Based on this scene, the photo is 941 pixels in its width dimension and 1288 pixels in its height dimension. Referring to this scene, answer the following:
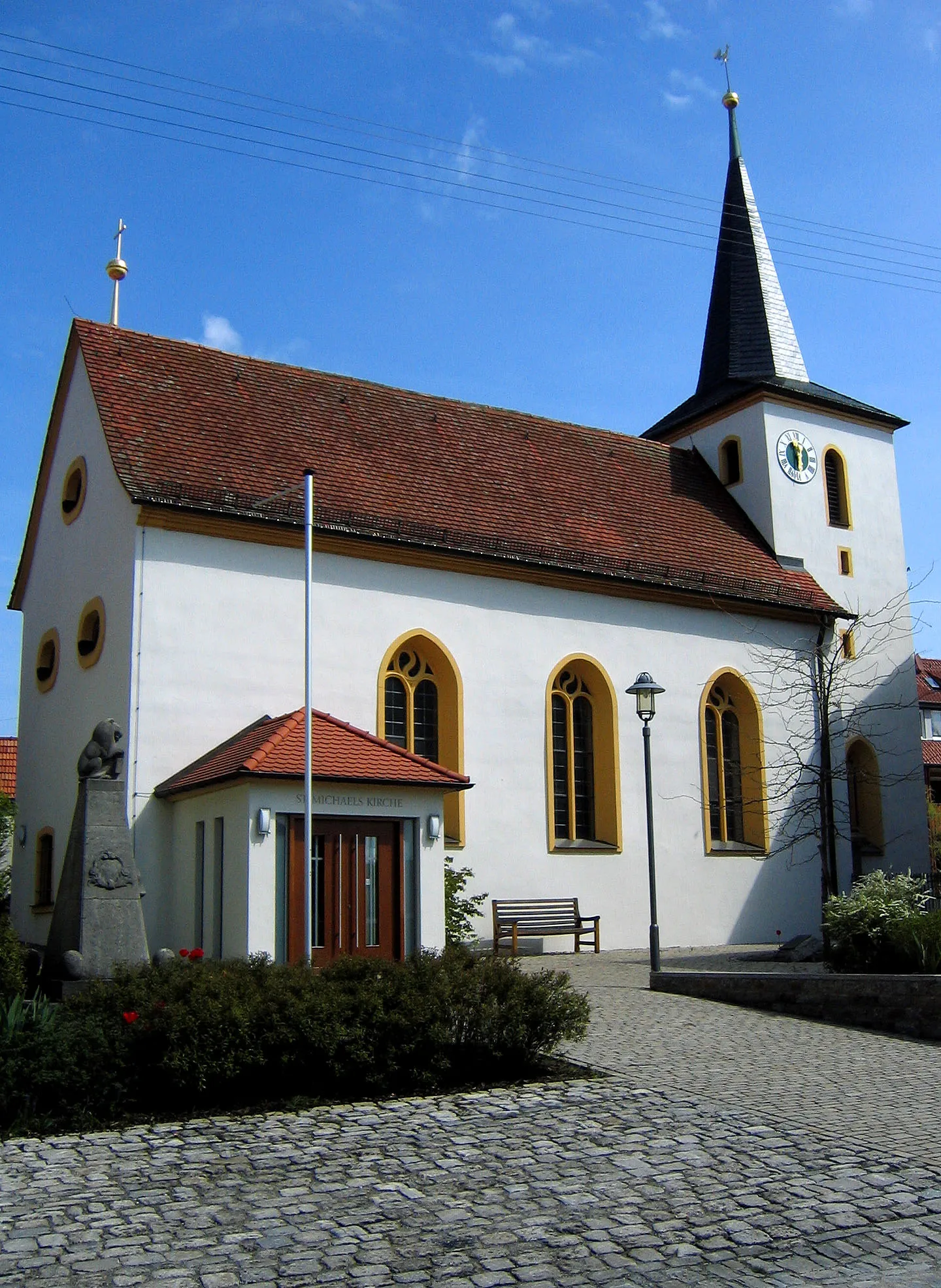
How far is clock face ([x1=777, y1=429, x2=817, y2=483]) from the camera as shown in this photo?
29.0 m

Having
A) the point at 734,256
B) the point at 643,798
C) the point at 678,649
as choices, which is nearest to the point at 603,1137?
the point at 643,798

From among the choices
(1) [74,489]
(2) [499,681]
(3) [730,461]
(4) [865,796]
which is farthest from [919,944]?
(3) [730,461]

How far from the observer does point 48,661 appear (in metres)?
22.6

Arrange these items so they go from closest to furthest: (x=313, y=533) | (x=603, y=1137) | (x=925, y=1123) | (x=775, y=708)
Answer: (x=603, y=1137), (x=925, y=1123), (x=313, y=533), (x=775, y=708)

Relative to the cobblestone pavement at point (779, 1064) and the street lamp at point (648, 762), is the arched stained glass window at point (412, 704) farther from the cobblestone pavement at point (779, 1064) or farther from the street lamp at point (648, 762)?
the cobblestone pavement at point (779, 1064)

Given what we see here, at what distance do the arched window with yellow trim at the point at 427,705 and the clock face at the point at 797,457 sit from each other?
1131 centimetres

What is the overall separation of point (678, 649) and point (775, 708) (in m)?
2.82

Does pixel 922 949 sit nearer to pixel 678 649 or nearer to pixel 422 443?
pixel 678 649

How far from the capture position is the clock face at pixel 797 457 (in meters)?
29.0

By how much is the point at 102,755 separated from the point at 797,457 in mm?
19601

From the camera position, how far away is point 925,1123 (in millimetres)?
8641

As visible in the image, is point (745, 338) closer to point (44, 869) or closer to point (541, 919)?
point (541, 919)

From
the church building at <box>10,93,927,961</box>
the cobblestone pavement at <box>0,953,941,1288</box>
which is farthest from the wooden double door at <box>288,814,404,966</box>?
the cobblestone pavement at <box>0,953,941,1288</box>

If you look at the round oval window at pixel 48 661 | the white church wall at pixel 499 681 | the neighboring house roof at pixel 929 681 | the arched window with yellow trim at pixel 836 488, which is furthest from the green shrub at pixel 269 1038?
the neighboring house roof at pixel 929 681
